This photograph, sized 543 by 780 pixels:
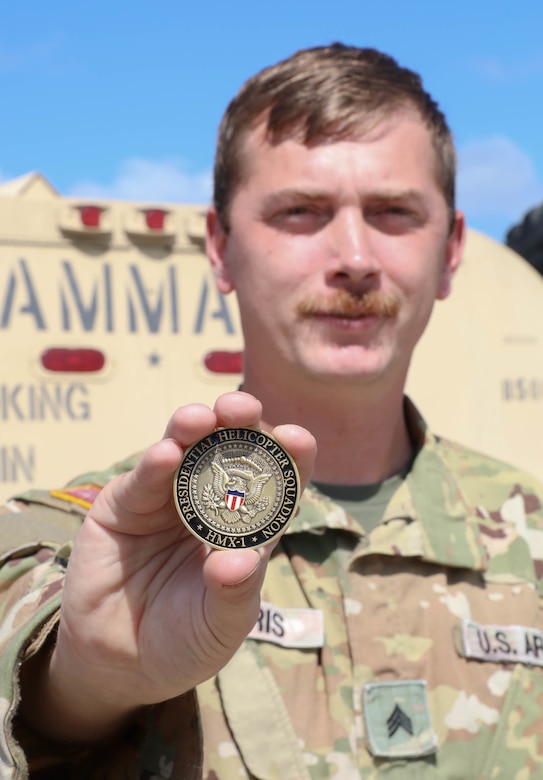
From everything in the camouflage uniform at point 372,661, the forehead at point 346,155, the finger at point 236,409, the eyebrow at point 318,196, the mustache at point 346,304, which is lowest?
the camouflage uniform at point 372,661

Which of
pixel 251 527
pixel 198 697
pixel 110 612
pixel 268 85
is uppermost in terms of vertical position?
pixel 268 85

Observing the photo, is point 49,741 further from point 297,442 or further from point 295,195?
point 295,195

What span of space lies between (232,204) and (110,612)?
0.93 m

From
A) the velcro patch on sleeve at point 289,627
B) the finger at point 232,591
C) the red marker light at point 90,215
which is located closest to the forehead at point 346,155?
the velcro patch on sleeve at point 289,627

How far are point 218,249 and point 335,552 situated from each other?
64 centimetres

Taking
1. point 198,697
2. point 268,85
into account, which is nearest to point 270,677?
point 198,697

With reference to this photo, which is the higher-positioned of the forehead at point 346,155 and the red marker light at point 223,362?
the forehead at point 346,155

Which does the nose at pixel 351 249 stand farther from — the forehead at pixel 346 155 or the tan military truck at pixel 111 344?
the tan military truck at pixel 111 344

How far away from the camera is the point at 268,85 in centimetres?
206

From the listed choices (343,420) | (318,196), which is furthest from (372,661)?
(318,196)

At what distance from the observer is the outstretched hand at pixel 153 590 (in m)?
1.23

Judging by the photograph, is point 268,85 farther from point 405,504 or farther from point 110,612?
point 110,612

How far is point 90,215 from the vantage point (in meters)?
3.24

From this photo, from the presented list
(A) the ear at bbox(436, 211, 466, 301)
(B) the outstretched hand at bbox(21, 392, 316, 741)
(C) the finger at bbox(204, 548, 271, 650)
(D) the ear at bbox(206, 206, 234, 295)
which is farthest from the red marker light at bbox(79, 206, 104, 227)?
(C) the finger at bbox(204, 548, 271, 650)
